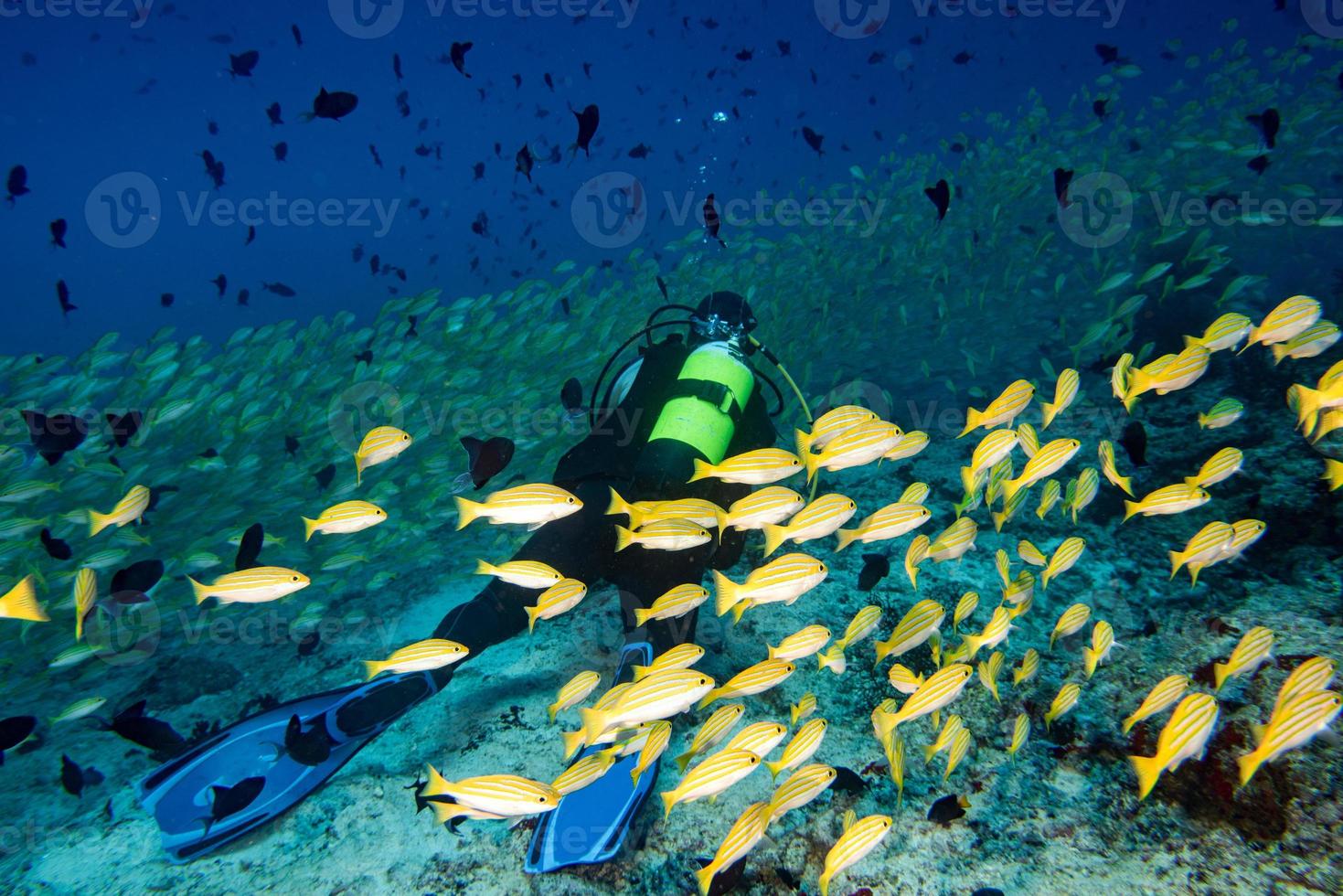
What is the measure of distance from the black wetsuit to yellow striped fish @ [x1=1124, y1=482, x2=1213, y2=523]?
2.34 m

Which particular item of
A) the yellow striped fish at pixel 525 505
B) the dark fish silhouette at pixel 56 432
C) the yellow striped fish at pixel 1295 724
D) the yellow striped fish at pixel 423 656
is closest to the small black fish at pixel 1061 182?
the yellow striped fish at pixel 1295 724

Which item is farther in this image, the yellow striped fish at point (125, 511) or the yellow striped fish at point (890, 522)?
the yellow striped fish at point (125, 511)

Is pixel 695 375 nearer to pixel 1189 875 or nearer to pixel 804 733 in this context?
pixel 804 733

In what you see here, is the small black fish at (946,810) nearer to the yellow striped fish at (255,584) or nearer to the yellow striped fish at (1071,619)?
the yellow striped fish at (1071,619)

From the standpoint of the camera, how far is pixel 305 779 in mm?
4227

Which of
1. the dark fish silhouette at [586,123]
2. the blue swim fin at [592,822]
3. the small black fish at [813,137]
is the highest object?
the small black fish at [813,137]

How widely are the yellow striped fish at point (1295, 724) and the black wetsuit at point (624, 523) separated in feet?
Answer: 8.64

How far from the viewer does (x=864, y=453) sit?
3348 mm

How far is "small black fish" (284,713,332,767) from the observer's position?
13.0 ft

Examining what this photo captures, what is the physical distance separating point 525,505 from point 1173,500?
11.9 ft

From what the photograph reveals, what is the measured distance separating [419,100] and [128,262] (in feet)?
222

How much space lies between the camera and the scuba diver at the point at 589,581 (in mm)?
3896

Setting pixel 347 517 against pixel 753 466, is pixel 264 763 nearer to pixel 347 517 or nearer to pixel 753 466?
pixel 347 517

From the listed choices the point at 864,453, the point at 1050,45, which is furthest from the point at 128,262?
the point at 1050,45
